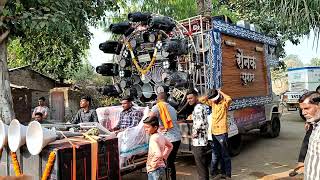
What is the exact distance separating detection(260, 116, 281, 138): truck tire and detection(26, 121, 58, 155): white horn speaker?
289 inches

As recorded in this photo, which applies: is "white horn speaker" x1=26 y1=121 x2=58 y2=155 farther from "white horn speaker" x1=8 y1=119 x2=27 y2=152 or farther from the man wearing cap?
the man wearing cap

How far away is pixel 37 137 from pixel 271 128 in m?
7.78

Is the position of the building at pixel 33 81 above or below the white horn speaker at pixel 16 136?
above

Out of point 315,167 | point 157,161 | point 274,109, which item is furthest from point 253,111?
point 315,167

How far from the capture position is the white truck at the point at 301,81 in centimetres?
1599

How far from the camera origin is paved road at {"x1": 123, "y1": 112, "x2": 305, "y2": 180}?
6.53m

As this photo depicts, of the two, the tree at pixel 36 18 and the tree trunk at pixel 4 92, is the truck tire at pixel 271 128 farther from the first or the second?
the tree trunk at pixel 4 92

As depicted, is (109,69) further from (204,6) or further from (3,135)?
(3,135)

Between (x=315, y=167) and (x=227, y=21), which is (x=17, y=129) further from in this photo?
(x=227, y=21)

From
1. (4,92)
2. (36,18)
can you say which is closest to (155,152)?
(36,18)

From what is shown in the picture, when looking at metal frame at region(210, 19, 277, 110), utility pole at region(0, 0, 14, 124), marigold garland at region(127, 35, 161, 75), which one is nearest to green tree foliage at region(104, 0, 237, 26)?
metal frame at region(210, 19, 277, 110)

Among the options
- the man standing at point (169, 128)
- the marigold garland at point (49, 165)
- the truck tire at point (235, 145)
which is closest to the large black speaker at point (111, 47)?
the man standing at point (169, 128)

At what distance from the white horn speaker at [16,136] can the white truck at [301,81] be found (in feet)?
45.7

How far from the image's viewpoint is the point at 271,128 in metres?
10.1
